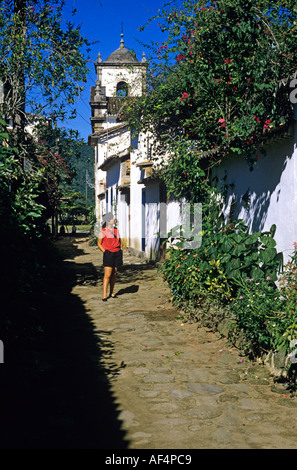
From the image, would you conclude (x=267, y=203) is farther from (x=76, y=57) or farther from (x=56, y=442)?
(x=76, y=57)

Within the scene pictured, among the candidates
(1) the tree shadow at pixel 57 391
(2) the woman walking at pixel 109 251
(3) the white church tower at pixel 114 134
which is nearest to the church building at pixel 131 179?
(3) the white church tower at pixel 114 134

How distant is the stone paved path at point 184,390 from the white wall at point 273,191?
5.77 feet

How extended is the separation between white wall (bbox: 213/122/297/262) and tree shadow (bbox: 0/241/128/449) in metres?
2.81

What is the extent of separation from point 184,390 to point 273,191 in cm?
317

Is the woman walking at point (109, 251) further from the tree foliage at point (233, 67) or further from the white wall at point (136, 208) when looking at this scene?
the white wall at point (136, 208)

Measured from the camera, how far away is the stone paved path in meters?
3.53

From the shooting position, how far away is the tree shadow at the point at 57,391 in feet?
11.4

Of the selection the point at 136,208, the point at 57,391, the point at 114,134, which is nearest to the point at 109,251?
the point at 57,391

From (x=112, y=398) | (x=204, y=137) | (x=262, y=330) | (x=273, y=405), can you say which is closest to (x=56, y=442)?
(x=112, y=398)

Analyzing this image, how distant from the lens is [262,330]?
16.3 feet

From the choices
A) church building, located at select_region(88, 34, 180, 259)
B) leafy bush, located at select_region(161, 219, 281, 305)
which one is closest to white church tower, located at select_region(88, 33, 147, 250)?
church building, located at select_region(88, 34, 180, 259)

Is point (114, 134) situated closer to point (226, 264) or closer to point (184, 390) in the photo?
point (226, 264)

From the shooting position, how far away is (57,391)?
14.5ft

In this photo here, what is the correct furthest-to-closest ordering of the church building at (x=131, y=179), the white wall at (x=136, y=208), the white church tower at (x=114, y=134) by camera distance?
1. the white wall at (x=136, y=208)
2. the church building at (x=131, y=179)
3. the white church tower at (x=114, y=134)
